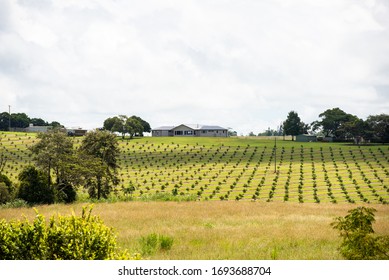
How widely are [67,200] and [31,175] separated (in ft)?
16.5

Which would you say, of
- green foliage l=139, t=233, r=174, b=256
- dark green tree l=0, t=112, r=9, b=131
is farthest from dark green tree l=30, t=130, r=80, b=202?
dark green tree l=0, t=112, r=9, b=131

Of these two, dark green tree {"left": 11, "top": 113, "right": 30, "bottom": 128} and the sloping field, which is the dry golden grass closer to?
the sloping field

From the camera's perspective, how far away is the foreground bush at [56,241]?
9.28 metres

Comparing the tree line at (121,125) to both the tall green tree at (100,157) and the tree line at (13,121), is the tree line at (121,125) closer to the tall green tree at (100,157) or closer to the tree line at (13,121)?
the tree line at (13,121)

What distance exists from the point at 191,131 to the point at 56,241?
425 feet

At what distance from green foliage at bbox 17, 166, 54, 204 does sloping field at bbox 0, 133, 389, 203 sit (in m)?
13.0

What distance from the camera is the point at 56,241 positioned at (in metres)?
9.46

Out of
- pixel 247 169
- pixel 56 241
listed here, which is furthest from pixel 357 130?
pixel 56 241

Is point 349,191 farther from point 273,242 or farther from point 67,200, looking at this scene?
point 273,242

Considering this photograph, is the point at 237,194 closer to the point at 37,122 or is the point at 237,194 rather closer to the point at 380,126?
the point at 380,126

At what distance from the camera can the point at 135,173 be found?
78.1 meters

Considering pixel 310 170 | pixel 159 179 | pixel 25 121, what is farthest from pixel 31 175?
pixel 25 121

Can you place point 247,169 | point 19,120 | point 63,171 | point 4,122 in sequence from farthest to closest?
point 19,120 < point 4,122 < point 247,169 < point 63,171

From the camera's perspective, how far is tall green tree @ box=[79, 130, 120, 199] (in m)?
43.0
